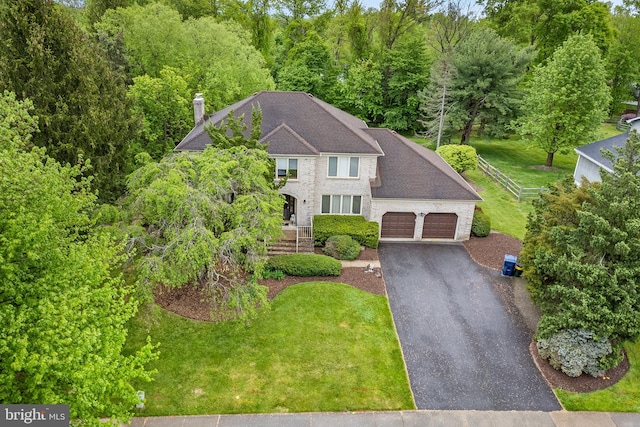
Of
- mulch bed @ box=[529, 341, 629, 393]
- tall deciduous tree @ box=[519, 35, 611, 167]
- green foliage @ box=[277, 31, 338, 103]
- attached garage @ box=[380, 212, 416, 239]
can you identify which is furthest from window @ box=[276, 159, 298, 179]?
green foliage @ box=[277, 31, 338, 103]

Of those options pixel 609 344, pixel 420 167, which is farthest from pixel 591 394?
pixel 420 167

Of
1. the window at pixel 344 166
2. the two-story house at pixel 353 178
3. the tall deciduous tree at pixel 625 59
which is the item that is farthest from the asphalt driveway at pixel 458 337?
the tall deciduous tree at pixel 625 59

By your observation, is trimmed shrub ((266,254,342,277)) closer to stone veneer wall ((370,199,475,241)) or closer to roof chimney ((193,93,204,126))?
A: stone veneer wall ((370,199,475,241))

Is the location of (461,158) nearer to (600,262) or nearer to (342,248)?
(342,248)

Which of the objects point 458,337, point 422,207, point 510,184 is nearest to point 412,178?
point 422,207

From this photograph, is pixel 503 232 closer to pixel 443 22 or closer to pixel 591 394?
pixel 591 394
